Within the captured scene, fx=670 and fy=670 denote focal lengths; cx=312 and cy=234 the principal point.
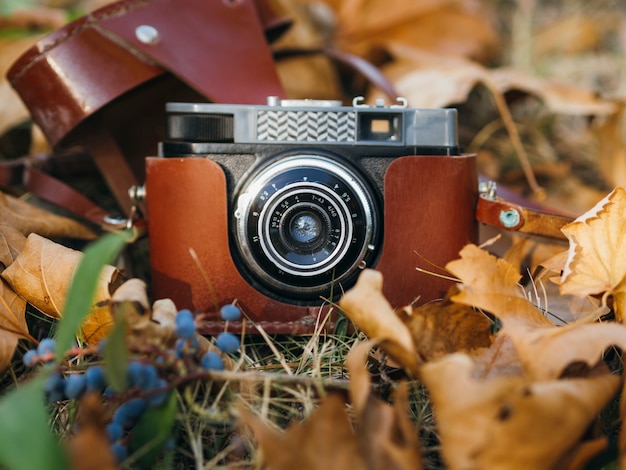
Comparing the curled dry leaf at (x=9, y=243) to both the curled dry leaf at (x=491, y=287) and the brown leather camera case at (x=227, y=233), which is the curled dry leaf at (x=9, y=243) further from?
the curled dry leaf at (x=491, y=287)

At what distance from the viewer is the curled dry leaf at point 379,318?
0.58 meters

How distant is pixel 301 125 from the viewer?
79cm

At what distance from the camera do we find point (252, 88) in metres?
0.96

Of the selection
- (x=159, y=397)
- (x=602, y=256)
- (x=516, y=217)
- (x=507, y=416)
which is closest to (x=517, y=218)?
(x=516, y=217)

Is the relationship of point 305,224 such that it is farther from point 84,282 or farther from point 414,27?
point 414,27

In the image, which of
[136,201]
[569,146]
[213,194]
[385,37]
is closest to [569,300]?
[213,194]

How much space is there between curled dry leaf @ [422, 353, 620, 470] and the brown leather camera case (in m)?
0.29

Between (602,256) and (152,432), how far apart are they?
1.56 feet

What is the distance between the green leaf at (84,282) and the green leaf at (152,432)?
0.10 m

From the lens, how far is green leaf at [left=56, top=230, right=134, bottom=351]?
0.50 meters

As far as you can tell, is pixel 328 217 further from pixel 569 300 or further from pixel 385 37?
pixel 385 37

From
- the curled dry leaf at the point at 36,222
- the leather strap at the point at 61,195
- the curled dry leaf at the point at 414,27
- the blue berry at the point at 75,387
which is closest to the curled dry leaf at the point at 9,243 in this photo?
the curled dry leaf at the point at 36,222

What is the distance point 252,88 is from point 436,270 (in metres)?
0.38

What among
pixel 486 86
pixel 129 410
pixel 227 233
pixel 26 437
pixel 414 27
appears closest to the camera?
pixel 26 437
